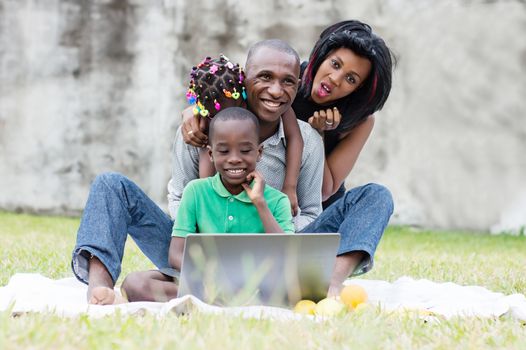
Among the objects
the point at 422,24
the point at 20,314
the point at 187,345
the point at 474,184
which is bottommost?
the point at 474,184

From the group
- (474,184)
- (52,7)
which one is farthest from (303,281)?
(52,7)

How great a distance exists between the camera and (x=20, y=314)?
114 inches

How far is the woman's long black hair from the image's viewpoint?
3.99 m

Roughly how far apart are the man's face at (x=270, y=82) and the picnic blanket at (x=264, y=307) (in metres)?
0.92

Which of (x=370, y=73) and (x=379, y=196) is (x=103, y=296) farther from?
(x=370, y=73)

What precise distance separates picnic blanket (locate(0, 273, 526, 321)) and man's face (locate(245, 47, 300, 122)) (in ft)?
3.02

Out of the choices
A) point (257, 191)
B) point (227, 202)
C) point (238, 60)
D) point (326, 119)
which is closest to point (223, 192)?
point (227, 202)

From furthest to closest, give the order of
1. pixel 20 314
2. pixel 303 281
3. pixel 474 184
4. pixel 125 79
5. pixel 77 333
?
1. pixel 125 79
2. pixel 474 184
3. pixel 303 281
4. pixel 20 314
5. pixel 77 333

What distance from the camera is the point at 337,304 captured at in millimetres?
3059

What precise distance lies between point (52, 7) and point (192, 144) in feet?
22.1

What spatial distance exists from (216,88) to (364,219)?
83cm

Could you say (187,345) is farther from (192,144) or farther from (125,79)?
(125,79)

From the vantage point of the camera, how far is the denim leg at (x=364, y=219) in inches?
137

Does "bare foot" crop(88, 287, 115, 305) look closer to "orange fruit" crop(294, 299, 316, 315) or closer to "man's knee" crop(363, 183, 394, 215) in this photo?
"orange fruit" crop(294, 299, 316, 315)
